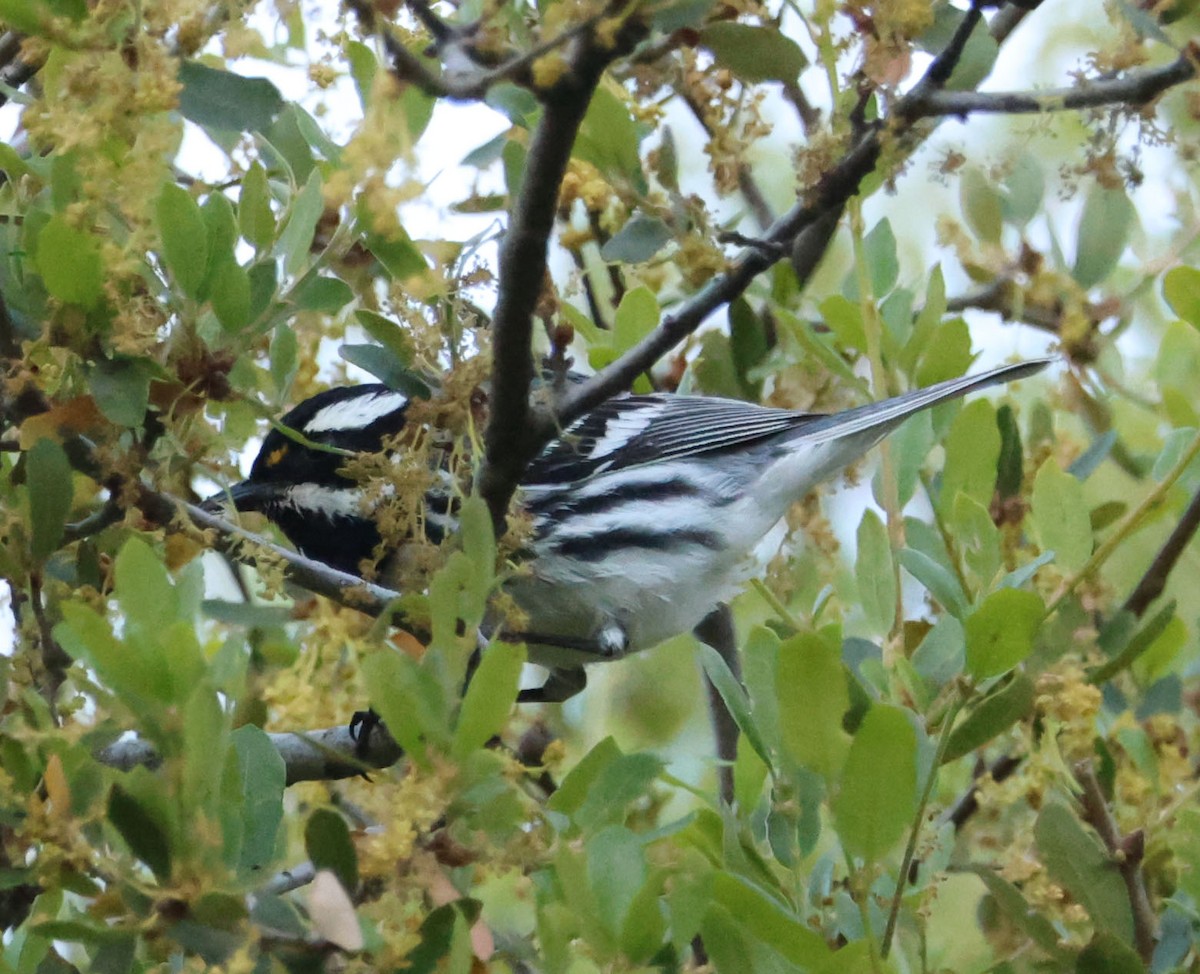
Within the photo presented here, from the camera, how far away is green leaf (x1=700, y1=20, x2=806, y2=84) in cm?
146

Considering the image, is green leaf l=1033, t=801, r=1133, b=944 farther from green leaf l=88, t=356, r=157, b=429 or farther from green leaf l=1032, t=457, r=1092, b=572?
green leaf l=88, t=356, r=157, b=429

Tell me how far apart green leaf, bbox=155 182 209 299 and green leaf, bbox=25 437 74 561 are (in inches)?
7.6

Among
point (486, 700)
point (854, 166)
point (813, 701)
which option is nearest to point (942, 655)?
point (813, 701)

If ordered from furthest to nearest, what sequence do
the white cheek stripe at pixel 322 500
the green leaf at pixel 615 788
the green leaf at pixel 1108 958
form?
the white cheek stripe at pixel 322 500, the green leaf at pixel 1108 958, the green leaf at pixel 615 788

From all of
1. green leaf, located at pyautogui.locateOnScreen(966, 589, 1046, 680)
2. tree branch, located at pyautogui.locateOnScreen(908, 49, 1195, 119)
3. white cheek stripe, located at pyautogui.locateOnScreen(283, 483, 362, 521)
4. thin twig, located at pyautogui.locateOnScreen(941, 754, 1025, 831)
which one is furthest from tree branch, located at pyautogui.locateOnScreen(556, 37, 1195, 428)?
white cheek stripe, located at pyautogui.locateOnScreen(283, 483, 362, 521)

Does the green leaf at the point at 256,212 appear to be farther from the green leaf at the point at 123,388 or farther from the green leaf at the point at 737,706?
the green leaf at the point at 737,706

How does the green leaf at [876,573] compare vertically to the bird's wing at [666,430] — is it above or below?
above

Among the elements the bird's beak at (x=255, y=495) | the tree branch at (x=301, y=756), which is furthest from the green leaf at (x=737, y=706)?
the bird's beak at (x=255, y=495)

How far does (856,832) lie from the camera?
44.8 inches

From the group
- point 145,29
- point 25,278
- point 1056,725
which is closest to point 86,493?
point 25,278

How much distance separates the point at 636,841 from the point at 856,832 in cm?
17

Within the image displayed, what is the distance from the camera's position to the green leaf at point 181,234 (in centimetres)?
130

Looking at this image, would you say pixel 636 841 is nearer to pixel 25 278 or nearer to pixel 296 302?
pixel 296 302

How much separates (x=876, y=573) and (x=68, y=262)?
820mm
